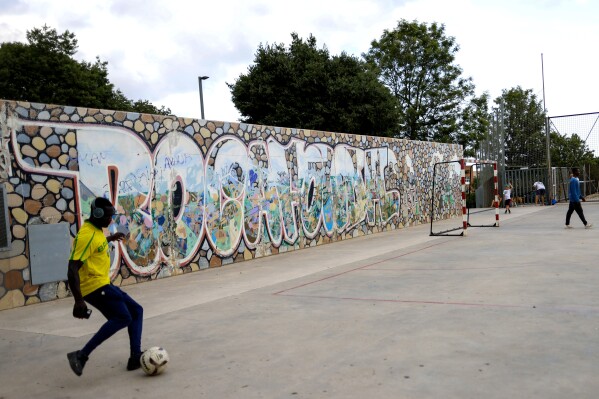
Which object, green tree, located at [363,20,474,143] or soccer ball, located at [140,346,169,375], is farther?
green tree, located at [363,20,474,143]

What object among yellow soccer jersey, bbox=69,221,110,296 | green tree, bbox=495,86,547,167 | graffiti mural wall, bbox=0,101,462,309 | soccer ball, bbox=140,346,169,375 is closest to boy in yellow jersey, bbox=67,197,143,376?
yellow soccer jersey, bbox=69,221,110,296

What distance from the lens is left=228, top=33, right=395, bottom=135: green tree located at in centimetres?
3009

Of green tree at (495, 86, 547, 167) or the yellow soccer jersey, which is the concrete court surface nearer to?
the yellow soccer jersey

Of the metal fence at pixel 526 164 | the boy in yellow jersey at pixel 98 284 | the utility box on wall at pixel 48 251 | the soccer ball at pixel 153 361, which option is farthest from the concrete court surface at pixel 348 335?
the metal fence at pixel 526 164

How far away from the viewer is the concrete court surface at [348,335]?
4.11 meters

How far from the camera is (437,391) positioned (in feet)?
12.6

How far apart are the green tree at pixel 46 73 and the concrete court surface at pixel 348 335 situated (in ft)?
84.0

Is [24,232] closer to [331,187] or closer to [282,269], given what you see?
[282,269]

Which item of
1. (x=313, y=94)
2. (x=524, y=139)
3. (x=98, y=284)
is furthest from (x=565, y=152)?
(x=98, y=284)

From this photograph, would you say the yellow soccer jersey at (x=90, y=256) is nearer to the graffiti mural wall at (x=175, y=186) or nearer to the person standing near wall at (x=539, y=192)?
the graffiti mural wall at (x=175, y=186)

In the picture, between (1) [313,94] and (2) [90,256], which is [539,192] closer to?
(1) [313,94]

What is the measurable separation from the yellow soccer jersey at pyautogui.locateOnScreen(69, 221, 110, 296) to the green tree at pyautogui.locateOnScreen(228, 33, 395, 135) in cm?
2560

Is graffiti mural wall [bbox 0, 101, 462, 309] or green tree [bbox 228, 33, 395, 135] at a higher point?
green tree [bbox 228, 33, 395, 135]

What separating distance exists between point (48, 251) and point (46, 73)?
89.3ft
